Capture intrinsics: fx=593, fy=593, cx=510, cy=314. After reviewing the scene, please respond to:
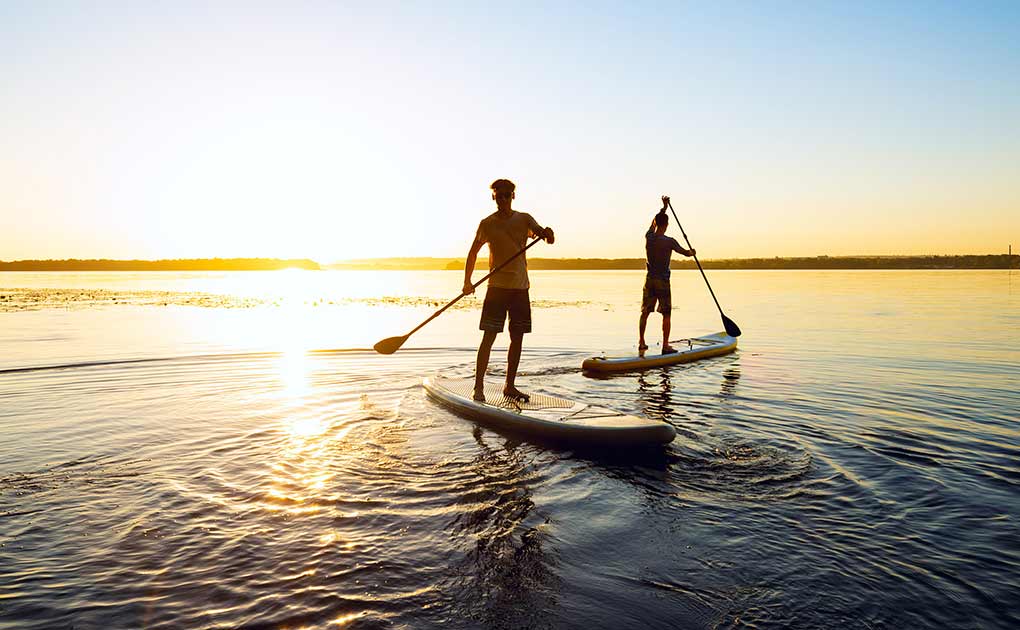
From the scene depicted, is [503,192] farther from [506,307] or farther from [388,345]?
[388,345]

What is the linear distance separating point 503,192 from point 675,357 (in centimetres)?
621

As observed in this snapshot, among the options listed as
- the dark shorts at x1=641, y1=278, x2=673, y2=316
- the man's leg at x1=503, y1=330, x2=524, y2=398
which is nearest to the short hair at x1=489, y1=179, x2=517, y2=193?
the man's leg at x1=503, y1=330, x2=524, y2=398

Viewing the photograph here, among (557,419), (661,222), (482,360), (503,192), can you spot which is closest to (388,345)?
(482,360)

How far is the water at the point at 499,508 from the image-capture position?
3166mm

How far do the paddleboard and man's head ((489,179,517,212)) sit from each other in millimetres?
4478

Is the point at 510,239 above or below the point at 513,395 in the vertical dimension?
above

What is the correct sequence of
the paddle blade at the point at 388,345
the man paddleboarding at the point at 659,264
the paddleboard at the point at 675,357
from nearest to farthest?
the paddle blade at the point at 388,345 < the paddleboard at the point at 675,357 < the man paddleboarding at the point at 659,264

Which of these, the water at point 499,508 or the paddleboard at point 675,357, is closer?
the water at point 499,508

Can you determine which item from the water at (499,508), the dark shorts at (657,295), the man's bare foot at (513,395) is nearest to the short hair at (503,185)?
the man's bare foot at (513,395)

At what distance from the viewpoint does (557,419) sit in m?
6.34

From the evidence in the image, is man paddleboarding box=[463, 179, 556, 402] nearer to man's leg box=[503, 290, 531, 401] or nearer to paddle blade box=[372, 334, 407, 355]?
man's leg box=[503, 290, 531, 401]

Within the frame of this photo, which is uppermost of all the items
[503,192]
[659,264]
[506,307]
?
[503,192]

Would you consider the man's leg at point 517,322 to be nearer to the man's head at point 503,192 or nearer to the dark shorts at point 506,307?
the dark shorts at point 506,307

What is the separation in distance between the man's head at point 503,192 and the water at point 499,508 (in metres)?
2.80
